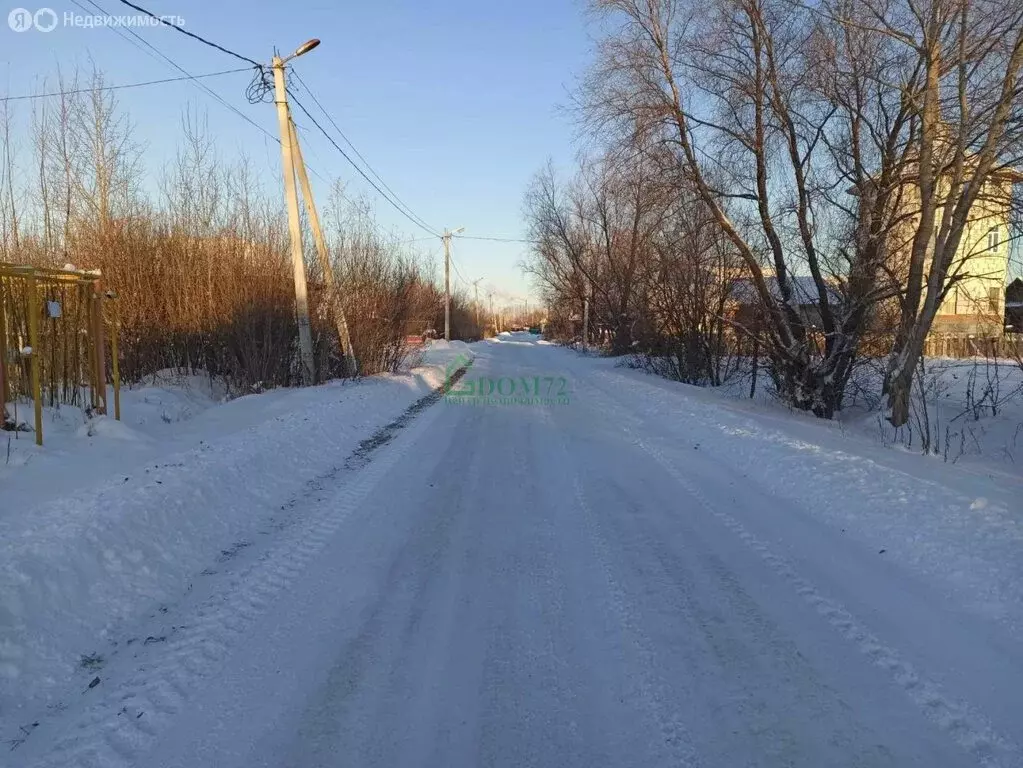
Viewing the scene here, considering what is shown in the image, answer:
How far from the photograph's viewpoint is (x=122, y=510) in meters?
5.29

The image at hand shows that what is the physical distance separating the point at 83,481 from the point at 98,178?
12.0 m

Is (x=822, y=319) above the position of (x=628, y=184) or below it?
below

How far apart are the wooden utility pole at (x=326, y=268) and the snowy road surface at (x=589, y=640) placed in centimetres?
1077

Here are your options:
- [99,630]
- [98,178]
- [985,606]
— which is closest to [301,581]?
[99,630]

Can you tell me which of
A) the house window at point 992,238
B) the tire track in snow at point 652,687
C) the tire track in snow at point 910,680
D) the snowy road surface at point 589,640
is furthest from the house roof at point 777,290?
the tire track in snow at point 652,687

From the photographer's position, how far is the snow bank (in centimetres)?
383

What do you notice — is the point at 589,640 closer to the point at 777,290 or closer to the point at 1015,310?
the point at 777,290

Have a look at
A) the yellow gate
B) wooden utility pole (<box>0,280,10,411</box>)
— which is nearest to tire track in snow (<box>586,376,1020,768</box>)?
wooden utility pole (<box>0,280,10,411</box>)

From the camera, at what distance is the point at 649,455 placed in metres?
9.29

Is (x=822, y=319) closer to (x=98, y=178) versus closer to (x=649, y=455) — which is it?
(x=649, y=455)

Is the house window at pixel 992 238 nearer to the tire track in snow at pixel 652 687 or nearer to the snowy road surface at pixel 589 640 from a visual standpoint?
the snowy road surface at pixel 589 640

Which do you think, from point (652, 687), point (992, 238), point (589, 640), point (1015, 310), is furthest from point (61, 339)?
point (1015, 310)

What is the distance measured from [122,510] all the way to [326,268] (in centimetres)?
1204

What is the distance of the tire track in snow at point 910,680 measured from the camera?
9.76ft
